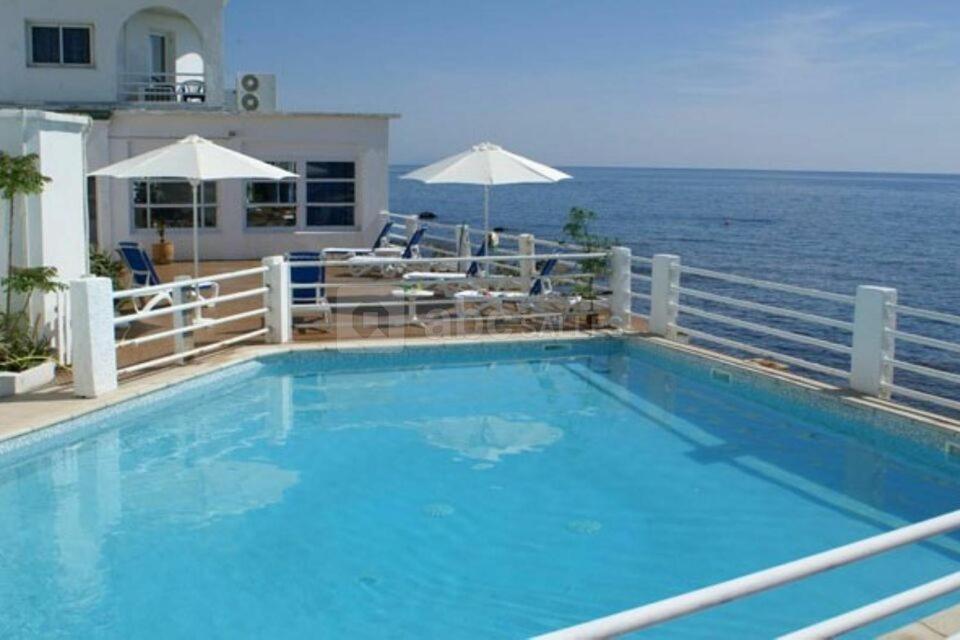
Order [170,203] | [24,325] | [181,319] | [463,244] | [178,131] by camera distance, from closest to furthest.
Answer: [24,325], [181,319], [463,244], [178,131], [170,203]

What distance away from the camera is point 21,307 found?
9.77 m

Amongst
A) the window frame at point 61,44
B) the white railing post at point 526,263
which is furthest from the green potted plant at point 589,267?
the window frame at point 61,44

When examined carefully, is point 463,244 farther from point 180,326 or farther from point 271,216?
point 180,326

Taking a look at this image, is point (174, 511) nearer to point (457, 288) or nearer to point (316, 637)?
point (316, 637)

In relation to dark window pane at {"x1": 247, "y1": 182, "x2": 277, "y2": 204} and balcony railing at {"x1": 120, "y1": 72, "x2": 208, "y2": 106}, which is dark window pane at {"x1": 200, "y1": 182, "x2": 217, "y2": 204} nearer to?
dark window pane at {"x1": 247, "y1": 182, "x2": 277, "y2": 204}

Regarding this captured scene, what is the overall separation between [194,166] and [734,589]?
10.5 metres

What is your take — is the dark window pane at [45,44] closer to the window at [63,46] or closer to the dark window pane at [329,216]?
the window at [63,46]

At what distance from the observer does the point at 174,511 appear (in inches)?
280

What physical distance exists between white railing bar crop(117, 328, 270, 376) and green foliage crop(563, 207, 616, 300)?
434 cm

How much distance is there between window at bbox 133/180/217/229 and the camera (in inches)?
753

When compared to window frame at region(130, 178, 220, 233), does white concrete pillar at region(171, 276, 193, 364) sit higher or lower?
lower

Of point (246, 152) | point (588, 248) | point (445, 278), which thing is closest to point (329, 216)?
point (246, 152)

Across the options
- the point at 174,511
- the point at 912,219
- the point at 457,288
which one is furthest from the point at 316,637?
the point at 912,219

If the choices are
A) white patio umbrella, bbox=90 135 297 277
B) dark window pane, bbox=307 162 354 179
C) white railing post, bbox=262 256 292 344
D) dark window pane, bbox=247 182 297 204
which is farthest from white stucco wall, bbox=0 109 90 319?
dark window pane, bbox=307 162 354 179
